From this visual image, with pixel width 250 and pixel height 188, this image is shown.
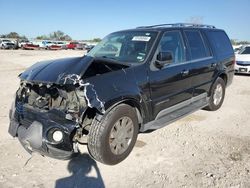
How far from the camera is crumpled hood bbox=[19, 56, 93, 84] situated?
3543mm

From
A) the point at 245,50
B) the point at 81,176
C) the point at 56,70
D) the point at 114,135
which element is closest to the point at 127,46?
the point at 56,70

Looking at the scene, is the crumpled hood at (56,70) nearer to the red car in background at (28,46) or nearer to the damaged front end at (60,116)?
the damaged front end at (60,116)

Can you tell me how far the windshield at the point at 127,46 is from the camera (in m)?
4.44

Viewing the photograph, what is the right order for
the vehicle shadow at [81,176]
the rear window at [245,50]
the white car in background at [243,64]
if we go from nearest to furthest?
1. the vehicle shadow at [81,176]
2. the white car in background at [243,64]
3. the rear window at [245,50]

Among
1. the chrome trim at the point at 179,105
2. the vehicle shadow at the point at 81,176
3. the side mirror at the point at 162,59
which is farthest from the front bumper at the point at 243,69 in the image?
the vehicle shadow at the point at 81,176

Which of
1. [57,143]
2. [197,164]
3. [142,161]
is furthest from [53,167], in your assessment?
[197,164]

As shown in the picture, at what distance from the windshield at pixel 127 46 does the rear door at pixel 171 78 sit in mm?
215

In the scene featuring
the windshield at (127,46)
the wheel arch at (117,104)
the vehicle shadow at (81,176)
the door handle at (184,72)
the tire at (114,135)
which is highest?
the windshield at (127,46)

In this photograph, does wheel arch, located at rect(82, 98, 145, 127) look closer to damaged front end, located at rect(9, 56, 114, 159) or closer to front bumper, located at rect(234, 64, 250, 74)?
damaged front end, located at rect(9, 56, 114, 159)

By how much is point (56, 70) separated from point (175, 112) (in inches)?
89.9

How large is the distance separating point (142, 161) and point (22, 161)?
1745 mm

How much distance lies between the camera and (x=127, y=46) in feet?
15.9

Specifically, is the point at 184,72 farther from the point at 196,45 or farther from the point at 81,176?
the point at 81,176

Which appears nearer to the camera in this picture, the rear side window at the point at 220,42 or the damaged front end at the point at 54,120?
the damaged front end at the point at 54,120
